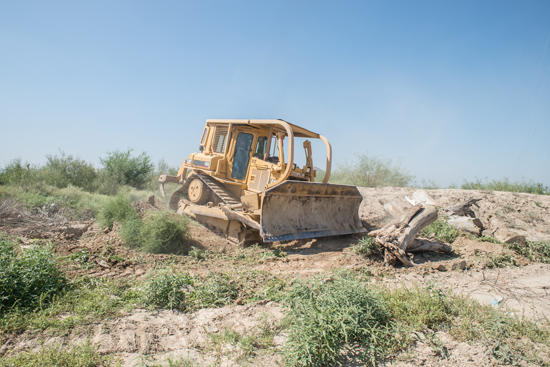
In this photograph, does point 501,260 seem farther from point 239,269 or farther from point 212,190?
point 212,190

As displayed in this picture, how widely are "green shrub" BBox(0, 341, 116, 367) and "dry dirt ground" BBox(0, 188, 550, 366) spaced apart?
0.14 meters

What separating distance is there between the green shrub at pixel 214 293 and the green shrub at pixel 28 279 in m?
1.64

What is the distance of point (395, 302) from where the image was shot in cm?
333

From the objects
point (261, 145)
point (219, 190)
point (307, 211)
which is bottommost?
point (307, 211)

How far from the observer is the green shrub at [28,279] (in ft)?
10.7

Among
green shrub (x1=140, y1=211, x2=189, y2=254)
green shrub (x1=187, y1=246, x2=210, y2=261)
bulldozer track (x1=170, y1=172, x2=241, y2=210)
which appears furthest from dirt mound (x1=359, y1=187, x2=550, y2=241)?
green shrub (x1=140, y1=211, x2=189, y2=254)

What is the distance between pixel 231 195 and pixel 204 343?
18.1 feet

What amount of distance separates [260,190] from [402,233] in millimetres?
3467

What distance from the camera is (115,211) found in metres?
7.52

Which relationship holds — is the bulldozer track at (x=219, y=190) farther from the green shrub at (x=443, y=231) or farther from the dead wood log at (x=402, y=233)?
the green shrub at (x=443, y=231)

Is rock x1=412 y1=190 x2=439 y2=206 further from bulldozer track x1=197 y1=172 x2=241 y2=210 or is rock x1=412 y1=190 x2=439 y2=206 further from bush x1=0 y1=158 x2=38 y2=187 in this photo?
bush x1=0 y1=158 x2=38 y2=187

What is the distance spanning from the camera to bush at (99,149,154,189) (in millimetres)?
16906

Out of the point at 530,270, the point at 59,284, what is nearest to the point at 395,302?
the point at 530,270

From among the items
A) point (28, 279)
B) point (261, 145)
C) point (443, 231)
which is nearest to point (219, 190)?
point (261, 145)
